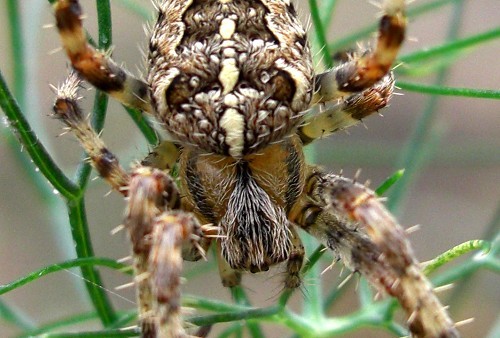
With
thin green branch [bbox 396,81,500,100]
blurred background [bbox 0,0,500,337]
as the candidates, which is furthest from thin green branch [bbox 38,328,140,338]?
blurred background [bbox 0,0,500,337]

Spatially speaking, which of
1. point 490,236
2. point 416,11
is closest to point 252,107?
point 416,11

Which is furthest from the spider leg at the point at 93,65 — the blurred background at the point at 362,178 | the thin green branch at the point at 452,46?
the blurred background at the point at 362,178

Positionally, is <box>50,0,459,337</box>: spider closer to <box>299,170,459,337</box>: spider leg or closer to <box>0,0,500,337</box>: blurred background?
<box>299,170,459,337</box>: spider leg

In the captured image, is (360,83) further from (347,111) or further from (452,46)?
(452,46)

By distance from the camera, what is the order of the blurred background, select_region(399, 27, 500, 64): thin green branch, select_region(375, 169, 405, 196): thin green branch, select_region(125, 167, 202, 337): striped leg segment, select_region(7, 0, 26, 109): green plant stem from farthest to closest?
the blurred background
select_region(7, 0, 26, 109): green plant stem
select_region(399, 27, 500, 64): thin green branch
select_region(375, 169, 405, 196): thin green branch
select_region(125, 167, 202, 337): striped leg segment

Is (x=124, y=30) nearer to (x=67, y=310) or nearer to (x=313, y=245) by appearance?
(x=67, y=310)

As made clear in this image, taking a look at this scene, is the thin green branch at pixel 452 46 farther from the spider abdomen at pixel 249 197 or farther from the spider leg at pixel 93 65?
the spider leg at pixel 93 65

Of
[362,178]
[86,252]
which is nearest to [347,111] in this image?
[86,252]
